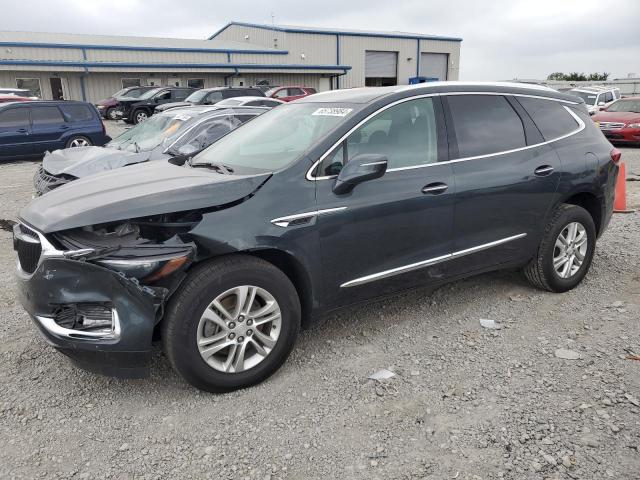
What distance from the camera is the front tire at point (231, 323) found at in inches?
113

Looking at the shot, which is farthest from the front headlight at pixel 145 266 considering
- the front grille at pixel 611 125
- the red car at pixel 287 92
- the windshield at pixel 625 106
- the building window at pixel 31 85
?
the building window at pixel 31 85

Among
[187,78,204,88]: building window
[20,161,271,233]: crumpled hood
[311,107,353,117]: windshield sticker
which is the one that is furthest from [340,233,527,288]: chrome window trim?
[187,78,204,88]: building window

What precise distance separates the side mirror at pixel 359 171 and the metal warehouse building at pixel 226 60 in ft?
99.9

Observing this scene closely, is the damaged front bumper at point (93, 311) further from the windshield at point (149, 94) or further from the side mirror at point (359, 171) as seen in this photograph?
the windshield at point (149, 94)

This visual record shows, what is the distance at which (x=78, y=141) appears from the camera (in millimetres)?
13852

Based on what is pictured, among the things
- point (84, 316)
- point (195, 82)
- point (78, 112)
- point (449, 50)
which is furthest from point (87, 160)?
point (449, 50)

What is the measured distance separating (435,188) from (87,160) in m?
5.72

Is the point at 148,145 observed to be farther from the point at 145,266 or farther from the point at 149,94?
the point at 149,94

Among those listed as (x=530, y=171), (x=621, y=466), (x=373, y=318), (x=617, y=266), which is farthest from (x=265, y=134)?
(x=617, y=266)

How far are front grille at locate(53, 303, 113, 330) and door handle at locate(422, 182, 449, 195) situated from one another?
2.11 m

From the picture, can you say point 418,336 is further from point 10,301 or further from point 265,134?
point 10,301

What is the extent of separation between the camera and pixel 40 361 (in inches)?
140

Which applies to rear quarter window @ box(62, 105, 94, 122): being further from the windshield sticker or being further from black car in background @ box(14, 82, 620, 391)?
the windshield sticker

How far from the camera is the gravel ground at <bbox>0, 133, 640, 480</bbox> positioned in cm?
257
